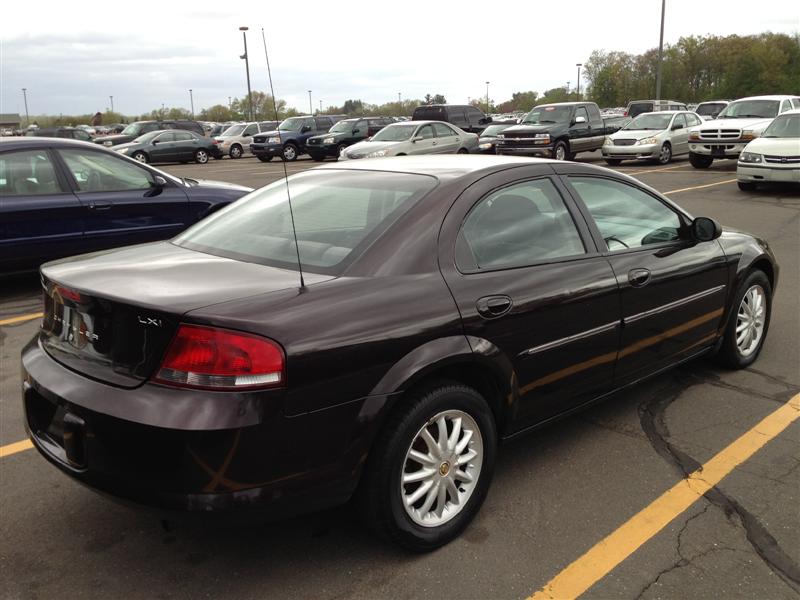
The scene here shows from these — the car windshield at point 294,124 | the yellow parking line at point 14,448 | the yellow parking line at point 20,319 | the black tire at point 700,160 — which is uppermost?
the car windshield at point 294,124

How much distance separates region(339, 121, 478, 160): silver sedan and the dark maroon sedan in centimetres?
1577

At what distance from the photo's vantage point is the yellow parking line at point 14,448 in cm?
368

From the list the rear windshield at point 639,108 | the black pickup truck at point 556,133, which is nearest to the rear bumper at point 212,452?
the black pickup truck at point 556,133

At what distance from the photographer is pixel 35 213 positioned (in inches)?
262

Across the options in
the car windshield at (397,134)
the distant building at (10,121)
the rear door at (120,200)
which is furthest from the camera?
the distant building at (10,121)

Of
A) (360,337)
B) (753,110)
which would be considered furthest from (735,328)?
(753,110)

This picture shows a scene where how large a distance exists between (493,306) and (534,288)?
299 mm

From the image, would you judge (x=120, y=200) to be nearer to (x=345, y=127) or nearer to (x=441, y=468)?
(x=441, y=468)

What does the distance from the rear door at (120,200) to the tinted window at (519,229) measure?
16.3 feet

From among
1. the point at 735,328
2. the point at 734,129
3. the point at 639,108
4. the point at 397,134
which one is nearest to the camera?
the point at 735,328

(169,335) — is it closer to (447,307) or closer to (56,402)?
(56,402)

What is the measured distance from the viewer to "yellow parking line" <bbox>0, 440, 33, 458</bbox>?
3676mm

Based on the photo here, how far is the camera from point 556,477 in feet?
11.1

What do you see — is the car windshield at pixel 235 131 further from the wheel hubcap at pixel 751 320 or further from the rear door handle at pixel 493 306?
the rear door handle at pixel 493 306
